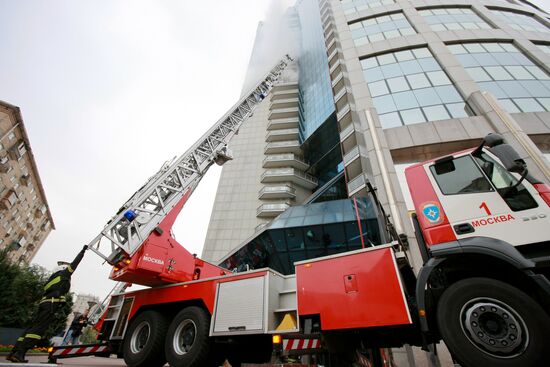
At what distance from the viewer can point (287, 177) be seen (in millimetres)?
33594

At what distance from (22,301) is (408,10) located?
130 ft

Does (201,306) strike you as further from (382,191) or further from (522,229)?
(382,191)

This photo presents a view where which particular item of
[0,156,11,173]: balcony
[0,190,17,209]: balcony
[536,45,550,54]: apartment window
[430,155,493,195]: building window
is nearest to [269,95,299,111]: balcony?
[536,45,550,54]: apartment window

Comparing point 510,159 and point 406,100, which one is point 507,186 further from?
point 406,100

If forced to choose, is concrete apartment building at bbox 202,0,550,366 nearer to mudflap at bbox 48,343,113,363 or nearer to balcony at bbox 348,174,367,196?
balcony at bbox 348,174,367,196

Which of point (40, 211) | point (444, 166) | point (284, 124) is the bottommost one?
point (444, 166)

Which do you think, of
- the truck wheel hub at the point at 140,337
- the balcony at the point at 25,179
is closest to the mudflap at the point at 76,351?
the truck wheel hub at the point at 140,337

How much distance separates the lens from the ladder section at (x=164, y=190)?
5.89 metres

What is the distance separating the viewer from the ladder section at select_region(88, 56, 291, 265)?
5.89 metres

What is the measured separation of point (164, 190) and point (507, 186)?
26.1ft

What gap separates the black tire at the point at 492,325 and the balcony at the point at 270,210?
27448 mm

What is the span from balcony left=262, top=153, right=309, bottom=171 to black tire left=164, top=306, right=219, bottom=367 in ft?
101

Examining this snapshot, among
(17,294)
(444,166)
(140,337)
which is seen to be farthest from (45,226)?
(444,166)

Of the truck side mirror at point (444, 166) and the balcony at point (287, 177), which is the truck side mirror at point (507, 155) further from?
the balcony at point (287, 177)
